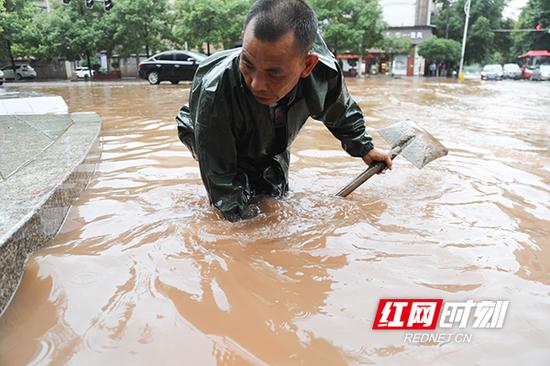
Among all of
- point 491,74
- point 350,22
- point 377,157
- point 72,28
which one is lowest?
point 377,157

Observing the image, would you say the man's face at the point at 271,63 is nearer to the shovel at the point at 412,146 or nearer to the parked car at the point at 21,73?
the shovel at the point at 412,146

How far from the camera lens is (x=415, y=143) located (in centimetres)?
296

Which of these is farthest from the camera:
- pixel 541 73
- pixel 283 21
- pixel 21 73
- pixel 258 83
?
pixel 541 73

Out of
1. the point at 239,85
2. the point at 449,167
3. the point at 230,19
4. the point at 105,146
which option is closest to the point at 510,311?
the point at 239,85

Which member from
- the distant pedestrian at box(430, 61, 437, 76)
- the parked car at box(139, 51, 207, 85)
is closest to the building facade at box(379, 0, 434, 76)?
the distant pedestrian at box(430, 61, 437, 76)

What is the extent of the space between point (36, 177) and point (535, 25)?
41728 millimetres

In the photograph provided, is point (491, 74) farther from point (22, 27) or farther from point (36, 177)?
point (36, 177)

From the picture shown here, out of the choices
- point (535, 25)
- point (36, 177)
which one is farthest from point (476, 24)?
point (36, 177)

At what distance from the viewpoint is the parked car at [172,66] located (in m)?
15.1

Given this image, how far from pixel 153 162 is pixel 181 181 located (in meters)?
0.71

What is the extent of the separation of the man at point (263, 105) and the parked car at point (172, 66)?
13164 millimetres

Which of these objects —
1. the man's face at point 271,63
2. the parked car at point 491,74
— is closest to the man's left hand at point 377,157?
the man's face at point 271,63

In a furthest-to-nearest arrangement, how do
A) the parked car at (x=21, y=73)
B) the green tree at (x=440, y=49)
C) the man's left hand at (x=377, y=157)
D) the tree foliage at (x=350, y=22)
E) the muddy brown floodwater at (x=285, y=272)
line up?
the green tree at (x=440, y=49), the parked car at (x=21, y=73), the tree foliage at (x=350, y=22), the man's left hand at (x=377, y=157), the muddy brown floodwater at (x=285, y=272)

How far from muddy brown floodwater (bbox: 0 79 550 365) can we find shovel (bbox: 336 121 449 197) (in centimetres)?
24
